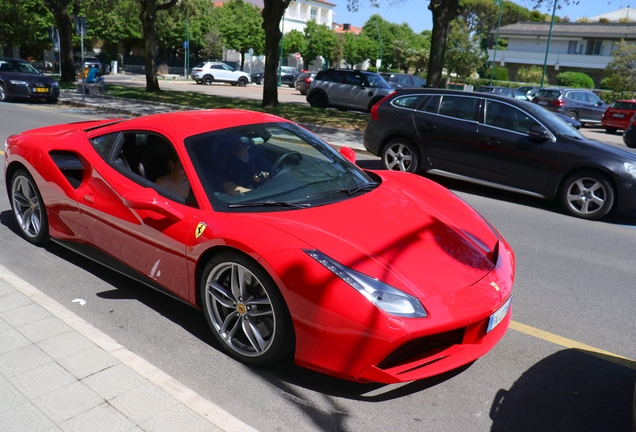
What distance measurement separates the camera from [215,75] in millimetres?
44500

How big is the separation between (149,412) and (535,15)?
10077 centimetres

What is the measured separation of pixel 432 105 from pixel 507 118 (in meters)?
1.32

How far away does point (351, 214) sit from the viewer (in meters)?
3.73

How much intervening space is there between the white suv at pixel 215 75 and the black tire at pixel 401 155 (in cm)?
3664

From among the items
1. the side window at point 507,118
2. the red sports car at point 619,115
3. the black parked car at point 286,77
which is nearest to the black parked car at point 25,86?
the side window at point 507,118

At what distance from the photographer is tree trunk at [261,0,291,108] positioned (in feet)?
64.5

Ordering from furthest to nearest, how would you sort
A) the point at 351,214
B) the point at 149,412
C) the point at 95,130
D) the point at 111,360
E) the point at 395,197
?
the point at 95,130, the point at 395,197, the point at 351,214, the point at 111,360, the point at 149,412

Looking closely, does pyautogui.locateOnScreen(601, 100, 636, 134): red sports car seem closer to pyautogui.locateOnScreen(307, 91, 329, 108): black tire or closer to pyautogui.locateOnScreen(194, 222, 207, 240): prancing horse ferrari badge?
pyautogui.locateOnScreen(307, 91, 329, 108): black tire

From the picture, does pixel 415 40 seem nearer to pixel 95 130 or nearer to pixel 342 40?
pixel 342 40

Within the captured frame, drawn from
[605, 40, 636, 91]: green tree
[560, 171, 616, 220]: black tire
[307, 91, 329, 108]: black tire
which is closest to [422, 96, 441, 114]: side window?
[560, 171, 616, 220]: black tire

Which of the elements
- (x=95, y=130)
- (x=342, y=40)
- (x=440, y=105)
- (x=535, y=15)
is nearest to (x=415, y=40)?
Answer: (x=342, y=40)

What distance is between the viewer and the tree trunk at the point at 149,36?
84.0ft

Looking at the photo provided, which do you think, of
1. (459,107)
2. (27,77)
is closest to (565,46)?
(27,77)

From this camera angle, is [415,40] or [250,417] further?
[415,40]
